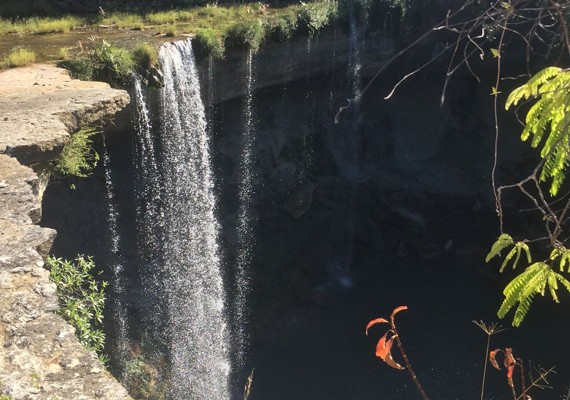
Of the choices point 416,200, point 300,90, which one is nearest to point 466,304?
point 416,200

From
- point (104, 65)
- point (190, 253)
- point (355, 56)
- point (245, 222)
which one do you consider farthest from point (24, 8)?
point (355, 56)

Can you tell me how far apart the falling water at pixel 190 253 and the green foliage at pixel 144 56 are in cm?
61

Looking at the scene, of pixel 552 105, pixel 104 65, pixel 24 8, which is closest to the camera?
pixel 552 105

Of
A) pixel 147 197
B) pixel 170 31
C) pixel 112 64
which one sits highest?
pixel 170 31

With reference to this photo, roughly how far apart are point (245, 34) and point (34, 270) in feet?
31.1

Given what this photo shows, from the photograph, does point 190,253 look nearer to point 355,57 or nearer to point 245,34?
point 245,34

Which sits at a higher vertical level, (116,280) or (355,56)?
(355,56)

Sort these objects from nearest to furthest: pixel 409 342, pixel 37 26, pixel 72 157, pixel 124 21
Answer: pixel 72 157
pixel 37 26
pixel 409 342
pixel 124 21

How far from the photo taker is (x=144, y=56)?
1057 centimetres

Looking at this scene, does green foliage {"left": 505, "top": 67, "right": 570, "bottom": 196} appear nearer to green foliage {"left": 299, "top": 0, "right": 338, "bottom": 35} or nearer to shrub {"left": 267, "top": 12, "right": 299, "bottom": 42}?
shrub {"left": 267, "top": 12, "right": 299, "bottom": 42}

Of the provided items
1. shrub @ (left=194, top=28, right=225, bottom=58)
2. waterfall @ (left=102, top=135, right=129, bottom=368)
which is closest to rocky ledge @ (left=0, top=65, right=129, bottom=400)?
waterfall @ (left=102, top=135, right=129, bottom=368)

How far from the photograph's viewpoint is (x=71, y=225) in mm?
11523

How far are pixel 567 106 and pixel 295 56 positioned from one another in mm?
12306

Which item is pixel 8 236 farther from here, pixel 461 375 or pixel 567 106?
pixel 461 375
